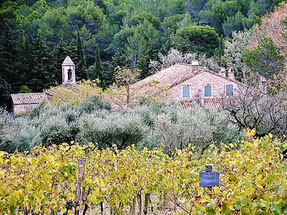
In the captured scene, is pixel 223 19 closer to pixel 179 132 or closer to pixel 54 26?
pixel 54 26

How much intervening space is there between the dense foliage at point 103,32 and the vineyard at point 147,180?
3317cm

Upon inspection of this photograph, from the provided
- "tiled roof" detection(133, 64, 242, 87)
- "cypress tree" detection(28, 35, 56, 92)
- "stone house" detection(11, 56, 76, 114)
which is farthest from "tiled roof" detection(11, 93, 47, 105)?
"tiled roof" detection(133, 64, 242, 87)

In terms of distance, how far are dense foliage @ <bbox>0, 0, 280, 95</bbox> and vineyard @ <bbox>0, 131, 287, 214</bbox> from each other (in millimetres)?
33171

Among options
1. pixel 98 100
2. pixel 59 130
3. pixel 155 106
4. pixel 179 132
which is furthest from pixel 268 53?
pixel 59 130

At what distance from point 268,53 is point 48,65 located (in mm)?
23793

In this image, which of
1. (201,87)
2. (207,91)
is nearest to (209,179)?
(201,87)

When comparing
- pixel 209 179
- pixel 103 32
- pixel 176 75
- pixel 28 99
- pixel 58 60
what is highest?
pixel 103 32

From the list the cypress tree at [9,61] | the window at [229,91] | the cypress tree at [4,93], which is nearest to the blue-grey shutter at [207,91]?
the window at [229,91]

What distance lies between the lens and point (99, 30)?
2085 inches

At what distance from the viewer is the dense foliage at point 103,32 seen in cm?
3900

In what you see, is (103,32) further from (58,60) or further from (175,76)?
(175,76)

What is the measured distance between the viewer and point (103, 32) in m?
52.2

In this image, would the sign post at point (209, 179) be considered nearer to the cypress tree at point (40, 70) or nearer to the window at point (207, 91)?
the window at point (207, 91)

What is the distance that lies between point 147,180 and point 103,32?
47.2 m
